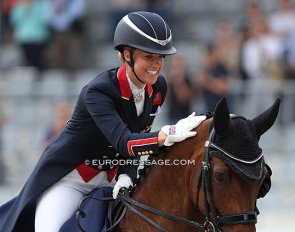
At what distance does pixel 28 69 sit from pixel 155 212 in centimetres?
898

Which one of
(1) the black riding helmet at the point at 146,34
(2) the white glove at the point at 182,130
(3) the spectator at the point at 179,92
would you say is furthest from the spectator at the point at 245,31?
(2) the white glove at the point at 182,130

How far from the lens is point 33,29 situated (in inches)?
536

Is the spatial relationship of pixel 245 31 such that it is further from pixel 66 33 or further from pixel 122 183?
pixel 122 183

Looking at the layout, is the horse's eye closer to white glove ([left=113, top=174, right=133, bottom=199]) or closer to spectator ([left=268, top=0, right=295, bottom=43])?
white glove ([left=113, top=174, right=133, bottom=199])

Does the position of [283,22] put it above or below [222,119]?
above

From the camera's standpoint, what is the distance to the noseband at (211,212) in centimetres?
456

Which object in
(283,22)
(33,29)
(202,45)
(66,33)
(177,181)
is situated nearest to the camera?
(177,181)

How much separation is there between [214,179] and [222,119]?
33cm

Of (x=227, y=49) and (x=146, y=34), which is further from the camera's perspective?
(x=227, y=49)

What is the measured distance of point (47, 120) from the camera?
12555 millimetres

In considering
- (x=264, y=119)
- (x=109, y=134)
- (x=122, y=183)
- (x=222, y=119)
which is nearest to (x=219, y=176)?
(x=222, y=119)

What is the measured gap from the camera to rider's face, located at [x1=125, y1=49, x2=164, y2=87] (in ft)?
16.9

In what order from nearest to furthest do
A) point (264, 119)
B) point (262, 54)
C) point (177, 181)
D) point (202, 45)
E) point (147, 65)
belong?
point (264, 119) < point (177, 181) < point (147, 65) < point (262, 54) < point (202, 45)

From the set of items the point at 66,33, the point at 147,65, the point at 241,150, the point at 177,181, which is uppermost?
the point at 66,33
